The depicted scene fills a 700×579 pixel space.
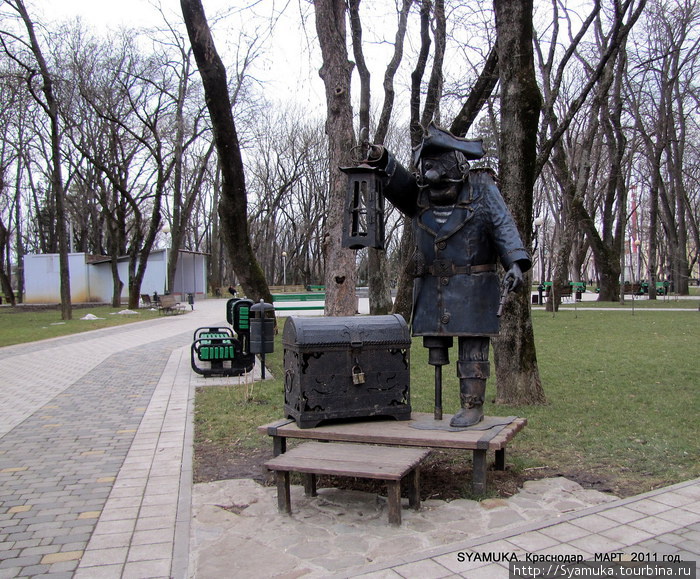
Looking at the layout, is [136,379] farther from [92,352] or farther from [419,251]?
[419,251]

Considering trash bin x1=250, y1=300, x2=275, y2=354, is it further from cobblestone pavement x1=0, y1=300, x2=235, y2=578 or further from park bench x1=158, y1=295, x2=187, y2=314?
park bench x1=158, y1=295, x2=187, y2=314

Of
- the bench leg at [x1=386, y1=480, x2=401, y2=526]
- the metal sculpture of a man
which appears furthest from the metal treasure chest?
the bench leg at [x1=386, y1=480, x2=401, y2=526]

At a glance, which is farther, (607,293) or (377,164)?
(607,293)

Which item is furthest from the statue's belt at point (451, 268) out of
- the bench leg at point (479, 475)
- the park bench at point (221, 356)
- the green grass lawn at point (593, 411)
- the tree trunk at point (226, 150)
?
the tree trunk at point (226, 150)

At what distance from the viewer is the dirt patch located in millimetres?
4547

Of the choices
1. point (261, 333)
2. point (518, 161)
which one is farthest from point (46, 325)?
point (518, 161)

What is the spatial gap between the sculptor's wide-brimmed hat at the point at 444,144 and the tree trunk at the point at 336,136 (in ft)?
21.9

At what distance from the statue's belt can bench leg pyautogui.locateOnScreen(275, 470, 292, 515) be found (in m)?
1.73

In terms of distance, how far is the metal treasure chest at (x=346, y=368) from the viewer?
4637 mm

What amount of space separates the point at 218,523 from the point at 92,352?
436 inches

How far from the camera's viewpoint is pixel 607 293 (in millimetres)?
32375

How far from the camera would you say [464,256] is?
4.59 meters

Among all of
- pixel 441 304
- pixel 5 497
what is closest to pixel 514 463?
pixel 441 304

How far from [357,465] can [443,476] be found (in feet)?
4.15
